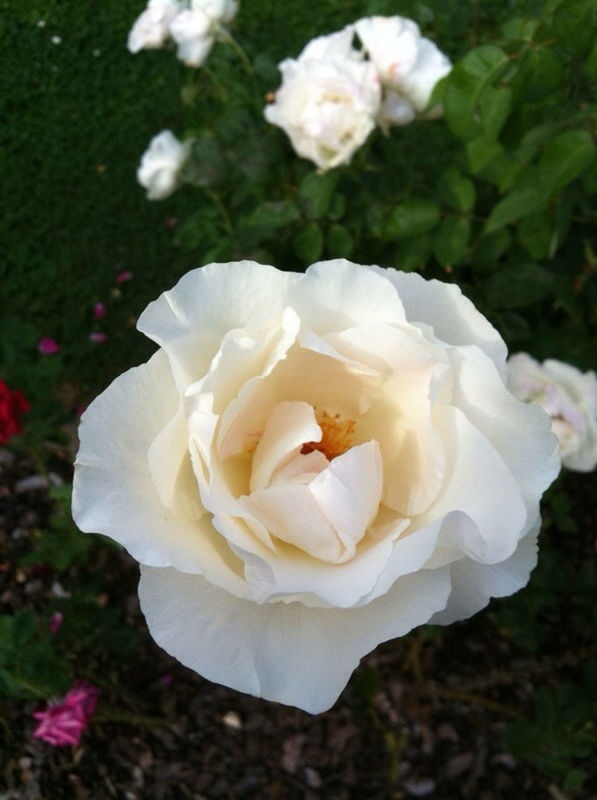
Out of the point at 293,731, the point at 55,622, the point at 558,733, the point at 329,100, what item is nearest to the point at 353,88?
the point at 329,100

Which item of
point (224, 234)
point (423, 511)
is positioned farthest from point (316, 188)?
point (423, 511)

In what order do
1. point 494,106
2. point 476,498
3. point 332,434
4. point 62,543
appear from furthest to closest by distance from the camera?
point 62,543 < point 494,106 < point 332,434 < point 476,498

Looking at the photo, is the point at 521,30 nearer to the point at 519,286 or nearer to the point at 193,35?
the point at 519,286

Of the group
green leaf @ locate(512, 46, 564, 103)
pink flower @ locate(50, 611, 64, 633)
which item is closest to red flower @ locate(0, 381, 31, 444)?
pink flower @ locate(50, 611, 64, 633)

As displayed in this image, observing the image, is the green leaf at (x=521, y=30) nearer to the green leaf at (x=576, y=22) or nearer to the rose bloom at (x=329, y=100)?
the green leaf at (x=576, y=22)

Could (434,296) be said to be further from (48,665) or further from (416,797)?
(416,797)

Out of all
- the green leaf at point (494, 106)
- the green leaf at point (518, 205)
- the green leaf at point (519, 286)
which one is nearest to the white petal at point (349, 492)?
the green leaf at point (494, 106)

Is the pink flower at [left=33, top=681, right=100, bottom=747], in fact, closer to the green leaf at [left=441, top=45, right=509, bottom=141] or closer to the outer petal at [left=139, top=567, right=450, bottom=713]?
the outer petal at [left=139, top=567, right=450, bottom=713]
